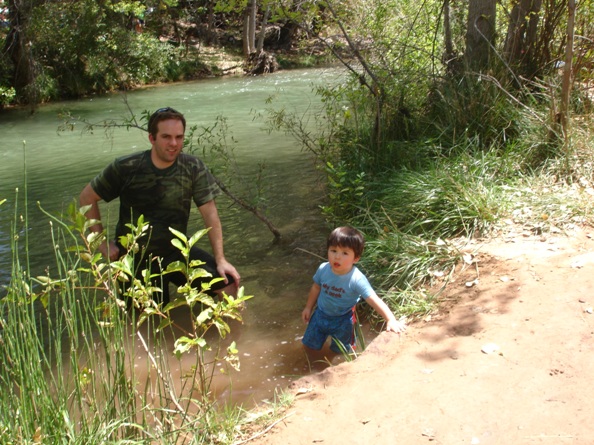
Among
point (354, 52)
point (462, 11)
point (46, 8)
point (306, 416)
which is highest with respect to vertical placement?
point (46, 8)

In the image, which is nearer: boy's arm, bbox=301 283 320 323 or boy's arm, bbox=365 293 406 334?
boy's arm, bbox=365 293 406 334

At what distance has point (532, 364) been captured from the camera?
10.8ft

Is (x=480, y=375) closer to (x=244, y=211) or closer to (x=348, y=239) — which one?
(x=348, y=239)

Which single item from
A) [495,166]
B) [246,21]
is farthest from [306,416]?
[246,21]

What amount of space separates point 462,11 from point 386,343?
6337 mm

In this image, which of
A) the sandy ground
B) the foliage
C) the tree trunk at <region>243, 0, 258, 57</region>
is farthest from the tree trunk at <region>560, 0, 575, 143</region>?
the tree trunk at <region>243, 0, 258, 57</region>

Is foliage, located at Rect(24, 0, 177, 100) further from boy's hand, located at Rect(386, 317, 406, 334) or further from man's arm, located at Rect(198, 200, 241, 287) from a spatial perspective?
boy's hand, located at Rect(386, 317, 406, 334)

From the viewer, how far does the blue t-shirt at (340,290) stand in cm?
398

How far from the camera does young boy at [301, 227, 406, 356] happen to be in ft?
12.9

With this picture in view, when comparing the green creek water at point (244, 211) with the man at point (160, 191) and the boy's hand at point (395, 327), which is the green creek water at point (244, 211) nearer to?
the man at point (160, 191)

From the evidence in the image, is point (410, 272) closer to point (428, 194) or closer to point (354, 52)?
point (428, 194)

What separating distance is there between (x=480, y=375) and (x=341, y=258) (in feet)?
3.69

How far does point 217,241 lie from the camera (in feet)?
14.8

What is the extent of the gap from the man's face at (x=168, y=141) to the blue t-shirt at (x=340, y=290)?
4.53 feet
